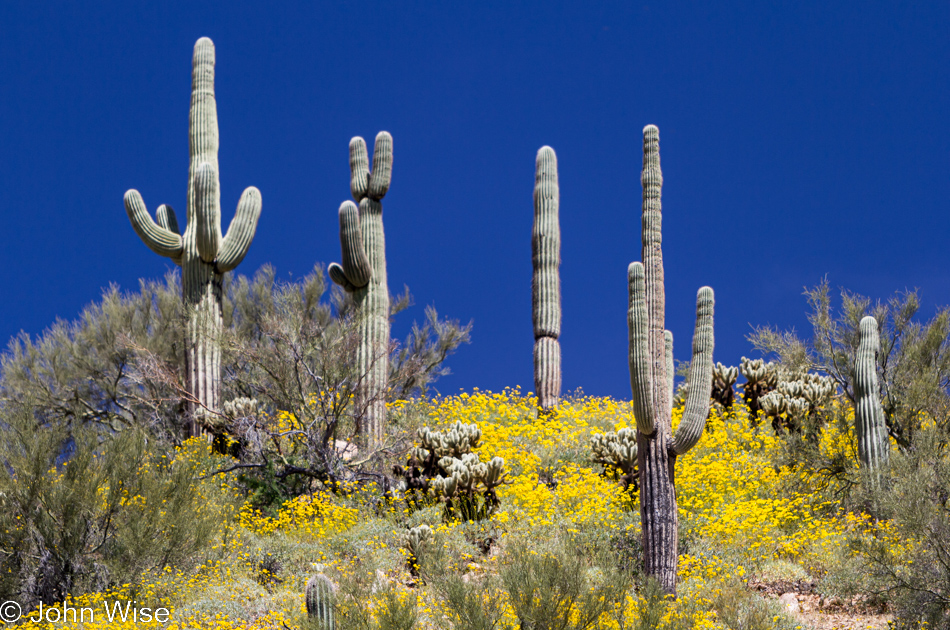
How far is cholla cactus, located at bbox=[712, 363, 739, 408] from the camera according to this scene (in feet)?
49.1

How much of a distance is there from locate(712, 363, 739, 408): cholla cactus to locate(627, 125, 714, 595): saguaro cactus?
620cm

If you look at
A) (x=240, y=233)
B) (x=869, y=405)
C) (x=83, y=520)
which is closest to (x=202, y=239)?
(x=240, y=233)

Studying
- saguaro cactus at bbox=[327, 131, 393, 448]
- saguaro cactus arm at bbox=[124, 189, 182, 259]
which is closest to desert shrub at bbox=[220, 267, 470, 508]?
saguaro cactus at bbox=[327, 131, 393, 448]

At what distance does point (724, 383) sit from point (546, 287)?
10.9ft

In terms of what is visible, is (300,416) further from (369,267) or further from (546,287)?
(546,287)

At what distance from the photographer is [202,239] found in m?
14.4

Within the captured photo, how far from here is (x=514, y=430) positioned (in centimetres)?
1335

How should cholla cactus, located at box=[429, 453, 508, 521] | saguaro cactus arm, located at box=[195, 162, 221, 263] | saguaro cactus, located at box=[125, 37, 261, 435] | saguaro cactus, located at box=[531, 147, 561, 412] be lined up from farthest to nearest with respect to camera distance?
saguaro cactus, located at box=[531, 147, 561, 412] < saguaro cactus arm, located at box=[195, 162, 221, 263] < saguaro cactus, located at box=[125, 37, 261, 435] < cholla cactus, located at box=[429, 453, 508, 521]

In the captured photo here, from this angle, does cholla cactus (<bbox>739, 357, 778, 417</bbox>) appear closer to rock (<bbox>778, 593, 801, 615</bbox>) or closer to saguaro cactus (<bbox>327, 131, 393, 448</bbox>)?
saguaro cactus (<bbox>327, 131, 393, 448</bbox>)

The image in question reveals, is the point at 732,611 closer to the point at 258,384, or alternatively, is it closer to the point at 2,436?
the point at 2,436

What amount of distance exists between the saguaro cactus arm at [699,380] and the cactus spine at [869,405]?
3.21 meters

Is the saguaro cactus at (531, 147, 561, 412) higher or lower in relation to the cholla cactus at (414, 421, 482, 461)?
higher

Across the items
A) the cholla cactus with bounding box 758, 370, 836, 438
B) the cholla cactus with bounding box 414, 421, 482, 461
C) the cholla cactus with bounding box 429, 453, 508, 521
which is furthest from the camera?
the cholla cactus with bounding box 758, 370, 836, 438

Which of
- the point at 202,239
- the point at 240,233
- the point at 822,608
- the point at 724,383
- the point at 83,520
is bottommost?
the point at 822,608
